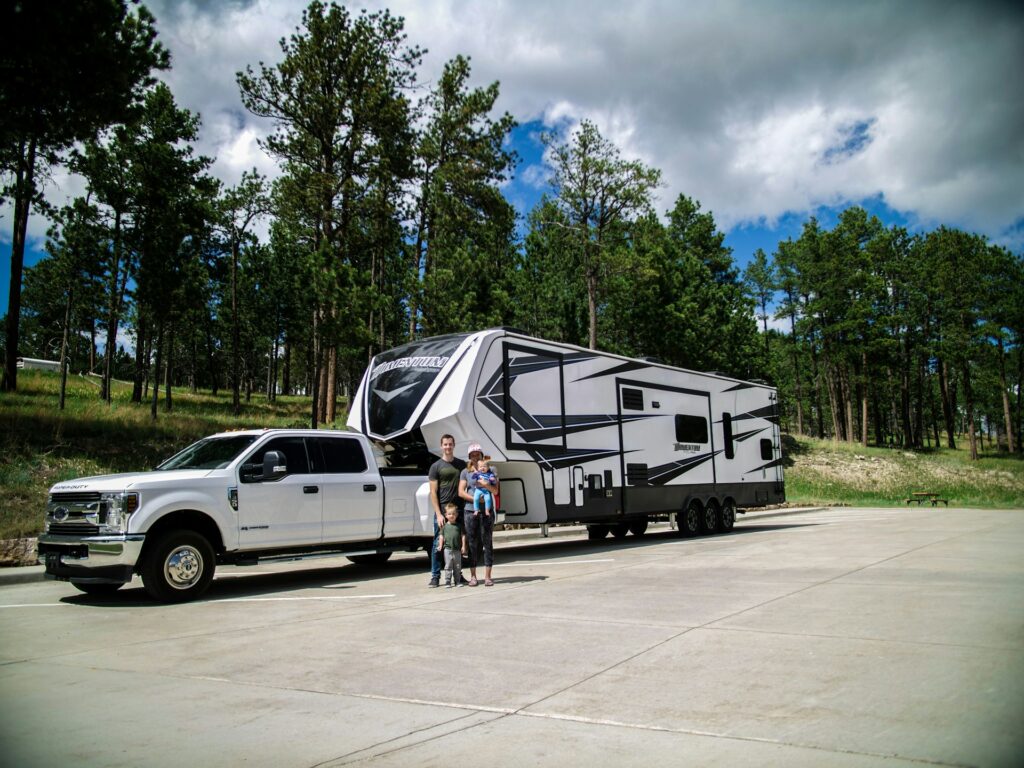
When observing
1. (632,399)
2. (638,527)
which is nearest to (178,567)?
(632,399)

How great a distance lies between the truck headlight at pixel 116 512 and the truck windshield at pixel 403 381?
4.75m

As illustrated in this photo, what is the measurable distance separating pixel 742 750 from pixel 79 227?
3274 centimetres

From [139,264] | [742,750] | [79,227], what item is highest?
[79,227]

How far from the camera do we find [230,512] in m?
9.59

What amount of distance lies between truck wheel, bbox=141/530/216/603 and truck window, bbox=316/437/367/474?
2107mm

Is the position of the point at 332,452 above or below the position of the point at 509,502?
above

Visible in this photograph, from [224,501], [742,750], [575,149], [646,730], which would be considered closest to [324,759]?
[646,730]

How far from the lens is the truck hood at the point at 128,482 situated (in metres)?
8.90

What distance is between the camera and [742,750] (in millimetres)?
3871

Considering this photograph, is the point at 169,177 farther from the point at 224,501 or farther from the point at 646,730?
the point at 646,730

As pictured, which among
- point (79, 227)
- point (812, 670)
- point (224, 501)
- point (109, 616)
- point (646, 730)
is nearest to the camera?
point (646, 730)

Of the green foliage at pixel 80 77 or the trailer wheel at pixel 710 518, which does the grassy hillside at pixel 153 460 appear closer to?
the green foliage at pixel 80 77

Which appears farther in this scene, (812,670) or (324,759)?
(812,670)

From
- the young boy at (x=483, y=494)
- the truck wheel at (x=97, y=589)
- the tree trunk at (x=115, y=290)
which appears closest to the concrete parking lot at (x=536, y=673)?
the truck wheel at (x=97, y=589)
